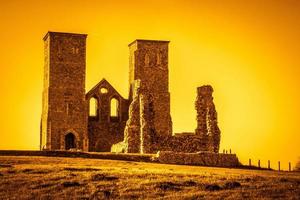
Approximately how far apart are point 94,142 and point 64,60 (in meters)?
8.77

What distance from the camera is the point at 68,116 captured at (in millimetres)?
91688

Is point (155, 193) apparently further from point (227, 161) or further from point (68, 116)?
point (68, 116)

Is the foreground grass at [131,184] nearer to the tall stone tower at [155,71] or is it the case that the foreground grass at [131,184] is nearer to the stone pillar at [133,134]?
the stone pillar at [133,134]

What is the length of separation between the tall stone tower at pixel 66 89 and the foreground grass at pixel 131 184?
3878 centimetres

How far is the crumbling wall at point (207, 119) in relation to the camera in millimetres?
71188

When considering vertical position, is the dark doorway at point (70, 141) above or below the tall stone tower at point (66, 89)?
below

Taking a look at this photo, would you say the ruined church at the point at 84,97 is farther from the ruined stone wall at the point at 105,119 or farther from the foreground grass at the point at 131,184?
the foreground grass at the point at 131,184

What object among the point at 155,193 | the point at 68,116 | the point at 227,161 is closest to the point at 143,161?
the point at 227,161

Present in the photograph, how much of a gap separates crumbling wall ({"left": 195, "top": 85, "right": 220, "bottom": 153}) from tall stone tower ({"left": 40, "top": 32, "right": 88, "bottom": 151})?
21.3 metres

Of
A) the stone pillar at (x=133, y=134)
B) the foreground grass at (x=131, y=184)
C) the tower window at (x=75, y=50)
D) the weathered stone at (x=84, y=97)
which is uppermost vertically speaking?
the tower window at (x=75, y=50)

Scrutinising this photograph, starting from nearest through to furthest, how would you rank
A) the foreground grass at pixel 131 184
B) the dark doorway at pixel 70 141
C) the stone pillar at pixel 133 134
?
1. the foreground grass at pixel 131 184
2. the stone pillar at pixel 133 134
3. the dark doorway at pixel 70 141

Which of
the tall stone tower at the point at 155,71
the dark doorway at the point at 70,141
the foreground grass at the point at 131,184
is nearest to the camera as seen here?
the foreground grass at the point at 131,184

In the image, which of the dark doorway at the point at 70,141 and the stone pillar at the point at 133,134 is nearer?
the stone pillar at the point at 133,134

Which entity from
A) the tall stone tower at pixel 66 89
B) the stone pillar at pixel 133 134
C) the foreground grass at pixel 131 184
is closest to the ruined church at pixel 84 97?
the tall stone tower at pixel 66 89
